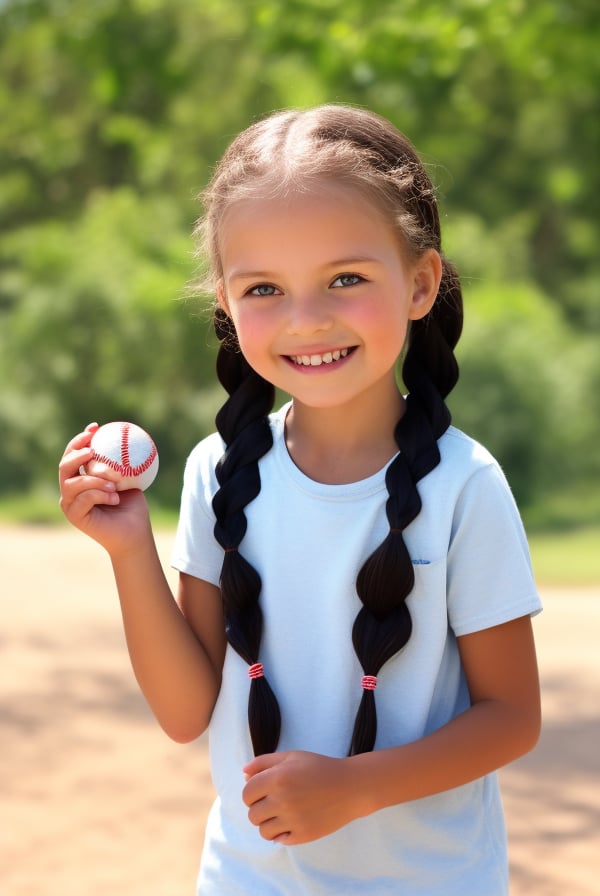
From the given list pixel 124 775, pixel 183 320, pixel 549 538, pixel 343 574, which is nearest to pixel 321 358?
pixel 343 574

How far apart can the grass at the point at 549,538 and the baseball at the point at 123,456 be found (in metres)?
6.33

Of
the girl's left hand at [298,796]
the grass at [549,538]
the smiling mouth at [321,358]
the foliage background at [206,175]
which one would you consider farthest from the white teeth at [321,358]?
the grass at [549,538]

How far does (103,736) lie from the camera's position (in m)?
5.21

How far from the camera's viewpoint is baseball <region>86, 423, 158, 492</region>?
6.73 feet

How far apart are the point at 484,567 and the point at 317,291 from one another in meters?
0.50

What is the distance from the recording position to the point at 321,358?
1.92 m

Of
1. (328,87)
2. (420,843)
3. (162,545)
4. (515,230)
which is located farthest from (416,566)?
(515,230)

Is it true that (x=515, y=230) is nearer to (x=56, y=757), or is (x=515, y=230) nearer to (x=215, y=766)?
(x=56, y=757)

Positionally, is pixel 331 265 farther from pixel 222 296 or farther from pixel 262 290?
pixel 222 296

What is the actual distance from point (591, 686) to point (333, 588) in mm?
4336

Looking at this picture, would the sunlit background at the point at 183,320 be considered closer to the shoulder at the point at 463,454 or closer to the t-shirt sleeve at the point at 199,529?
the t-shirt sleeve at the point at 199,529

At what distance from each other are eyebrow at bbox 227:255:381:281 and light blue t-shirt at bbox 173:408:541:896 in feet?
1.07

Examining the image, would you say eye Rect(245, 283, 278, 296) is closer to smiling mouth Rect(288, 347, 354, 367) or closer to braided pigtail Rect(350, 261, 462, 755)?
smiling mouth Rect(288, 347, 354, 367)

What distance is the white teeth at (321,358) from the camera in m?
1.92
